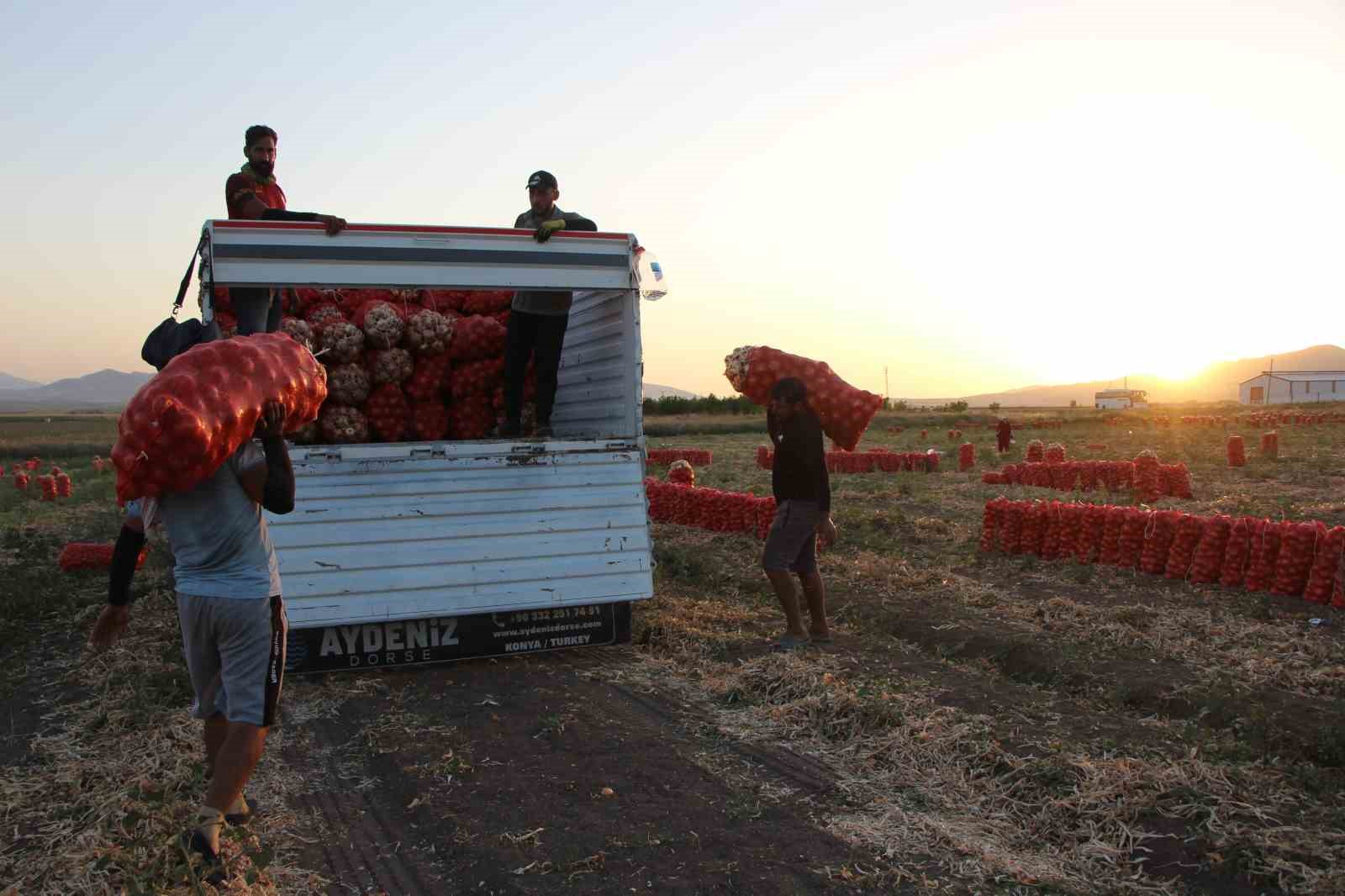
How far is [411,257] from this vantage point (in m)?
7.00

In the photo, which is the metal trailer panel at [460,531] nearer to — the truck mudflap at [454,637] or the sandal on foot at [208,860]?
the truck mudflap at [454,637]

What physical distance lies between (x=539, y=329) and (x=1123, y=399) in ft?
386

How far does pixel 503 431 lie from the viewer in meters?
8.70

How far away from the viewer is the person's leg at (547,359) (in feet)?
27.5

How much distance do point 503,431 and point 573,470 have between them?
1564mm

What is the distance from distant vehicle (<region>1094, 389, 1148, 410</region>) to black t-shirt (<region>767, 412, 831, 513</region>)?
102 metres

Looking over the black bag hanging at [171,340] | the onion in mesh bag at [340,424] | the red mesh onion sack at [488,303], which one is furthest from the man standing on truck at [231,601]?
the red mesh onion sack at [488,303]

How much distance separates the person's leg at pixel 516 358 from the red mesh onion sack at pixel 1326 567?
664 centimetres

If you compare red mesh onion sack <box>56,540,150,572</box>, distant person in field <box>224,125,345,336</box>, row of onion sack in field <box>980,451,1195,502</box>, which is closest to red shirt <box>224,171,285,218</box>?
distant person in field <box>224,125,345,336</box>

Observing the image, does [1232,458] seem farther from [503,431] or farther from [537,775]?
[537,775]

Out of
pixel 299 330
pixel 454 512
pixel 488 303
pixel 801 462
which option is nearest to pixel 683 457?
pixel 488 303

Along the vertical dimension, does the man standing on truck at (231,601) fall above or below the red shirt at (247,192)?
below

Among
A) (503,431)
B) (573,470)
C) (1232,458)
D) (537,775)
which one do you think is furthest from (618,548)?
(1232,458)

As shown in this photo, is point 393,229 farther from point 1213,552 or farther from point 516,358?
point 1213,552
